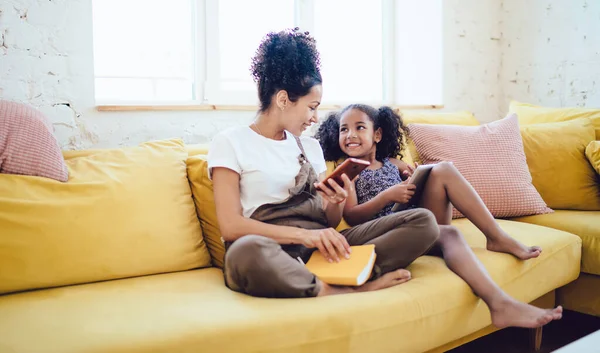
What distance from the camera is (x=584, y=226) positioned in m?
2.17

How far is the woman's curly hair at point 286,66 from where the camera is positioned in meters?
1.78

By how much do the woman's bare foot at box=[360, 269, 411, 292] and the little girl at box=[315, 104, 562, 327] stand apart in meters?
0.20

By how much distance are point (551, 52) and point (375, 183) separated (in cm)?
200

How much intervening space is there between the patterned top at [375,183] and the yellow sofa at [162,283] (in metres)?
0.37

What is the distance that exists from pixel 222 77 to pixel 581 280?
1907 millimetres

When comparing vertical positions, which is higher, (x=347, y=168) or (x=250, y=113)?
(x=250, y=113)

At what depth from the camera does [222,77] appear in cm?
274

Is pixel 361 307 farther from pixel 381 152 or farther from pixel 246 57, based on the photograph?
pixel 246 57

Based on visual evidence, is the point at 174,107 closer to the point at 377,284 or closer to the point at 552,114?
the point at 377,284

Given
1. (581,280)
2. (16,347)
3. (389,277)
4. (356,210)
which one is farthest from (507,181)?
(16,347)

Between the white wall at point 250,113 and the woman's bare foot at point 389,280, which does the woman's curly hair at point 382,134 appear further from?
the woman's bare foot at point 389,280

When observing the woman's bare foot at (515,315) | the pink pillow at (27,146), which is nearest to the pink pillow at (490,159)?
the woman's bare foot at (515,315)

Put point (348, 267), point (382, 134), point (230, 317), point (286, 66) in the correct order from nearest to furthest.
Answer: point (230, 317), point (348, 267), point (286, 66), point (382, 134)

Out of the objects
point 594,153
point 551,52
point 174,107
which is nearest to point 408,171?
point 594,153
